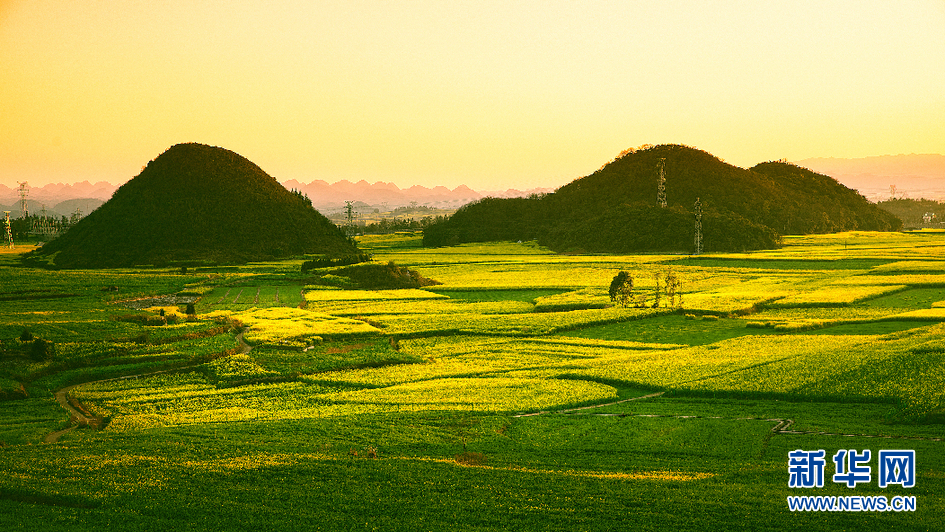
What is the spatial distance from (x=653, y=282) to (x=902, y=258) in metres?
36.4

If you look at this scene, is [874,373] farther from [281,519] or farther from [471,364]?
[281,519]

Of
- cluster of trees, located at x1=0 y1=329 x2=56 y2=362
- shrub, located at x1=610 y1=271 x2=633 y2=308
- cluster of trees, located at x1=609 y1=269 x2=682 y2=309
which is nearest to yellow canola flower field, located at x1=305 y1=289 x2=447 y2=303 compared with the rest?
shrub, located at x1=610 y1=271 x2=633 y2=308

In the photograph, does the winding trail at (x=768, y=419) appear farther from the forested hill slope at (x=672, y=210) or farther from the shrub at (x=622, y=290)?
the forested hill slope at (x=672, y=210)

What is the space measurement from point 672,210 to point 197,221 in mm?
86776

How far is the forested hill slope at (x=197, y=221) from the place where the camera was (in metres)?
107

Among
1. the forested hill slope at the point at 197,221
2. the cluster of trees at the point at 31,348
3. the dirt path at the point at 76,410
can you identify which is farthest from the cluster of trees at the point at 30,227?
the dirt path at the point at 76,410

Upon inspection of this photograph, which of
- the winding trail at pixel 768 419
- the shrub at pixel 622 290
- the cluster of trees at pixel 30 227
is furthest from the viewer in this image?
the cluster of trees at pixel 30 227

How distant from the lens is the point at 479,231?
513ft

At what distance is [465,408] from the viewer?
2764 centimetres

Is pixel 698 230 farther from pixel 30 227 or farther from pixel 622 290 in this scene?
pixel 30 227

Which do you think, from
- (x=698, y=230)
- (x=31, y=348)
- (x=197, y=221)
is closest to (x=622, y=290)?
(x=31, y=348)

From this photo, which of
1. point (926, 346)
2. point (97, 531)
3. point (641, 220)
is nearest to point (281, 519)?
point (97, 531)

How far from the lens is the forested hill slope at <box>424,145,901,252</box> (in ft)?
395

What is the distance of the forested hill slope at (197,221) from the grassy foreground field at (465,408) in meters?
44.6
